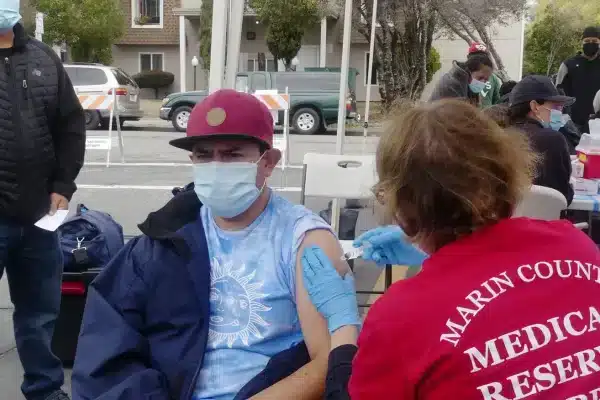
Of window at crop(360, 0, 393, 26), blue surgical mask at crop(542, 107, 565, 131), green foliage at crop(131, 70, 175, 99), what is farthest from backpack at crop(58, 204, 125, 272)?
green foliage at crop(131, 70, 175, 99)

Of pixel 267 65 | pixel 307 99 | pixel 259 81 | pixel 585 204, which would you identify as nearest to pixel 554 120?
pixel 585 204

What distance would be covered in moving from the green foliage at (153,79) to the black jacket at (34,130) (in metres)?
29.6

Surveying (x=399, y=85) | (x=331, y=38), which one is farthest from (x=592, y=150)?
(x=331, y=38)

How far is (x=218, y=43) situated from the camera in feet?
12.7

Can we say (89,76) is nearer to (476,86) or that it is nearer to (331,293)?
(476,86)

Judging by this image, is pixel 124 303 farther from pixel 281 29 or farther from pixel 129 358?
pixel 281 29

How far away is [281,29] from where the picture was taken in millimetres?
26625

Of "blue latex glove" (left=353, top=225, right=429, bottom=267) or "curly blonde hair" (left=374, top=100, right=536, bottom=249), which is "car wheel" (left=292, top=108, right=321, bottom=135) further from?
"curly blonde hair" (left=374, top=100, right=536, bottom=249)

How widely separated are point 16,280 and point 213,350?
1.59 metres

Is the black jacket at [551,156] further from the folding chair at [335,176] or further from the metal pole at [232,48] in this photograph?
the metal pole at [232,48]

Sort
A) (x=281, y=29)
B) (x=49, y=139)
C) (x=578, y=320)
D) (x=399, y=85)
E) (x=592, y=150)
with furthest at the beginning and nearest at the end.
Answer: (x=281, y=29), (x=399, y=85), (x=592, y=150), (x=49, y=139), (x=578, y=320)

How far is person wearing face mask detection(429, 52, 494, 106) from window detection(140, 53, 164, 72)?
1194 inches

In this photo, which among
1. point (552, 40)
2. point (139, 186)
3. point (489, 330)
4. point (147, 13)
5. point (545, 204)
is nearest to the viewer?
point (489, 330)

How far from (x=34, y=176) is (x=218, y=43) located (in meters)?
1.19
